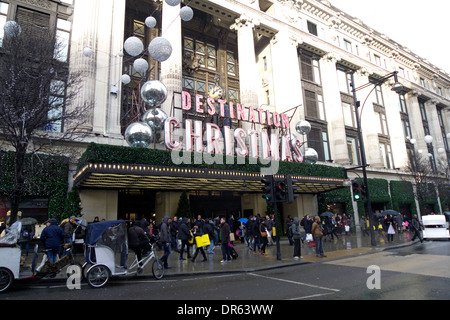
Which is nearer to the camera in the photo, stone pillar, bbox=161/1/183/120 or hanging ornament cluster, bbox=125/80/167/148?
hanging ornament cluster, bbox=125/80/167/148

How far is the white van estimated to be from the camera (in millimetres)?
19812

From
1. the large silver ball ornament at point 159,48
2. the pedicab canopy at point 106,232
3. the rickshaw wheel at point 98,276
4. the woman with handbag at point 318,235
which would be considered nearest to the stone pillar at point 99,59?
the large silver ball ornament at point 159,48

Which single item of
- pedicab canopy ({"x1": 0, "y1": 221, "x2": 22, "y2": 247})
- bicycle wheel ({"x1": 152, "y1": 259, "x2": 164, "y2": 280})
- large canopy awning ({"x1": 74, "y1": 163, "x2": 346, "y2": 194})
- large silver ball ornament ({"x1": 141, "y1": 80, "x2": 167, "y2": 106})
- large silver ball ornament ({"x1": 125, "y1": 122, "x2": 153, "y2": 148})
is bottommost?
bicycle wheel ({"x1": 152, "y1": 259, "x2": 164, "y2": 280})

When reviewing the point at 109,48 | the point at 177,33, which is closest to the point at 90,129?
the point at 109,48

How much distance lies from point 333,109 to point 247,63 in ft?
40.4

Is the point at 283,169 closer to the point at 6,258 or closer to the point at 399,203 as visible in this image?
the point at 6,258

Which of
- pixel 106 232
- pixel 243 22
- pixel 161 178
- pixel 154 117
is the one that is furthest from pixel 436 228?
pixel 243 22

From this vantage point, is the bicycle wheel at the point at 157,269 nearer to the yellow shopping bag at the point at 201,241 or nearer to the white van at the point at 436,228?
the yellow shopping bag at the point at 201,241

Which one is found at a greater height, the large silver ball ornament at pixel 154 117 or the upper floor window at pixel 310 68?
→ the upper floor window at pixel 310 68

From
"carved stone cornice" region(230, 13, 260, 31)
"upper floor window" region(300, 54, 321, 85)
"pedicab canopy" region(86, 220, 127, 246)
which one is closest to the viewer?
"pedicab canopy" region(86, 220, 127, 246)

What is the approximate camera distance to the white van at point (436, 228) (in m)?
19.8

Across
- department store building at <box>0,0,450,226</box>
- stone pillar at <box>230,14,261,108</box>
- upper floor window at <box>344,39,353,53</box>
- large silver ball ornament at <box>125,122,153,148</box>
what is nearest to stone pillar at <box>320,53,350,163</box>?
department store building at <box>0,0,450,226</box>

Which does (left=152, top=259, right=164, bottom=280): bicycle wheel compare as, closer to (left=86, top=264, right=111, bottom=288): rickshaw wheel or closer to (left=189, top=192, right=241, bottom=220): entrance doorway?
(left=86, top=264, right=111, bottom=288): rickshaw wheel

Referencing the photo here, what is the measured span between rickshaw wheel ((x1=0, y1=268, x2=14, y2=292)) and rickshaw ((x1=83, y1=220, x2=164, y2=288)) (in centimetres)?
185
